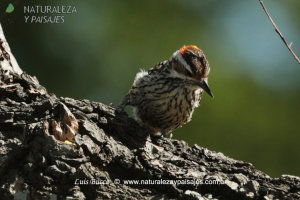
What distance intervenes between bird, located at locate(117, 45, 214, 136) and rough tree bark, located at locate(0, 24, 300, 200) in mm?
1251

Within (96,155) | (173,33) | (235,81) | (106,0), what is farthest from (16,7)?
(96,155)

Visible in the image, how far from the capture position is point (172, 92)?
5.50 m

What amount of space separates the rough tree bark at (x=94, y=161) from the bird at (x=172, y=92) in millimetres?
1251

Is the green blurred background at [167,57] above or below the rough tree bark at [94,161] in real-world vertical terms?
above

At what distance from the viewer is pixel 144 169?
3744mm

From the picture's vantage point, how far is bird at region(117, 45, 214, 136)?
5.40 metres

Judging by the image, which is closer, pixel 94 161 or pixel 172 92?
pixel 94 161

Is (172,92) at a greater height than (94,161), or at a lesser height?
greater

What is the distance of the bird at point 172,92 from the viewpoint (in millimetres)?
5402

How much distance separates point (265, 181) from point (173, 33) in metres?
3.81

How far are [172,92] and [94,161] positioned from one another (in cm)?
203

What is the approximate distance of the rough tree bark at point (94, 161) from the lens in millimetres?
3473

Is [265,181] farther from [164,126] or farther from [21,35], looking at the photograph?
[21,35]

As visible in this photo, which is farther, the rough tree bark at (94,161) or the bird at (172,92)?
the bird at (172,92)
